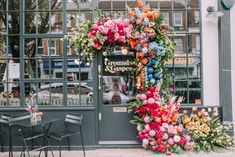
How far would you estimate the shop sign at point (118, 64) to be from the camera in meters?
8.33

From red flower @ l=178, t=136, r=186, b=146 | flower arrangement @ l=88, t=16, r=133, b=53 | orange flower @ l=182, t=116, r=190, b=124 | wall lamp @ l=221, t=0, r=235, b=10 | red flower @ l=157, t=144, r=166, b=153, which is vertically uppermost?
wall lamp @ l=221, t=0, r=235, b=10

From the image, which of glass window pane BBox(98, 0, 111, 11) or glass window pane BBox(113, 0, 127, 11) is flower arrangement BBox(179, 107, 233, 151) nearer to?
glass window pane BBox(113, 0, 127, 11)

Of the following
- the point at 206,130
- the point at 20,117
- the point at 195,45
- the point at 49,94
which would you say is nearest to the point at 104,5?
the point at 195,45

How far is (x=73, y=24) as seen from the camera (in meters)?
8.34

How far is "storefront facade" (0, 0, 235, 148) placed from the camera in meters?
8.23

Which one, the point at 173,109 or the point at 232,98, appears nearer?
the point at 173,109

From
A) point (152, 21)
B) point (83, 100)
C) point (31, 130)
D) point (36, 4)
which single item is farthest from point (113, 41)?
point (31, 130)

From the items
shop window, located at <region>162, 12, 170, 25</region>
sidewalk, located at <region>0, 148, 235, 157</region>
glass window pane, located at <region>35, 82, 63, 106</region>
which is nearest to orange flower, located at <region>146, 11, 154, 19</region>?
shop window, located at <region>162, 12, 170, 25</region>

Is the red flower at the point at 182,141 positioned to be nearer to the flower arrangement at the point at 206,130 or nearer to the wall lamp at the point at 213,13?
the flower arrangement at the point at 206,130

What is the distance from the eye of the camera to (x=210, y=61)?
8.41 meters

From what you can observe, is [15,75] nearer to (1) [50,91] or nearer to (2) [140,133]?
(1) [50,91]

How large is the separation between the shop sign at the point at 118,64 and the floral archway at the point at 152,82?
0.83 ft

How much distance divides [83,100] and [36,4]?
2.49 m

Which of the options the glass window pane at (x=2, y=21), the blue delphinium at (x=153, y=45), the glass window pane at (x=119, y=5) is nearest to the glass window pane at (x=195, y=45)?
the blue delphinium at (x=153, y=45)
